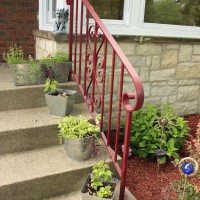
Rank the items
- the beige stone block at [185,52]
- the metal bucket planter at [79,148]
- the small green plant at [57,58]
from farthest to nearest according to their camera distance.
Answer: the beige stone block at [185,52], the small green plant at [57,58], the metal bucket planter at [79,148]

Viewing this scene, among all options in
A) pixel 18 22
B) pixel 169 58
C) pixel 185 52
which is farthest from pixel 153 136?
pixel 18 22

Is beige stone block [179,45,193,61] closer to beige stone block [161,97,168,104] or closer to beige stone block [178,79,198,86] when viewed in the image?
beige stone block [178,79,198,86]

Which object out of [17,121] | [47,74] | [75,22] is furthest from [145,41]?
[17,121]

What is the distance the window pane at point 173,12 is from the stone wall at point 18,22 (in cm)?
159

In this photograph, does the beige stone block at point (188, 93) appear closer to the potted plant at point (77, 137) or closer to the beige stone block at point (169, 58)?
the beige stone block at point (169, 58)

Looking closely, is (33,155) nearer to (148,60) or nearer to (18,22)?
(148,60)

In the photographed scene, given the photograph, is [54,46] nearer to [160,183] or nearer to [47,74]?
[47,74]

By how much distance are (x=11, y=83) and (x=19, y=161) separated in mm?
951

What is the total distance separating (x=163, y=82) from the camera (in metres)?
3.67

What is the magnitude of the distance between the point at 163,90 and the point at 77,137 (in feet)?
6.30

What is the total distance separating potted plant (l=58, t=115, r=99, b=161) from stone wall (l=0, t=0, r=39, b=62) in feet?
7.22

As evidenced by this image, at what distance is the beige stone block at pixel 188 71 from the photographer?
375 cm

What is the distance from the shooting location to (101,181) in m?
1.96

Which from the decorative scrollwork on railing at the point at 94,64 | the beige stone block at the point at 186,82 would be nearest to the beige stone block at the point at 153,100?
the beige stone block at the point at 186,82
